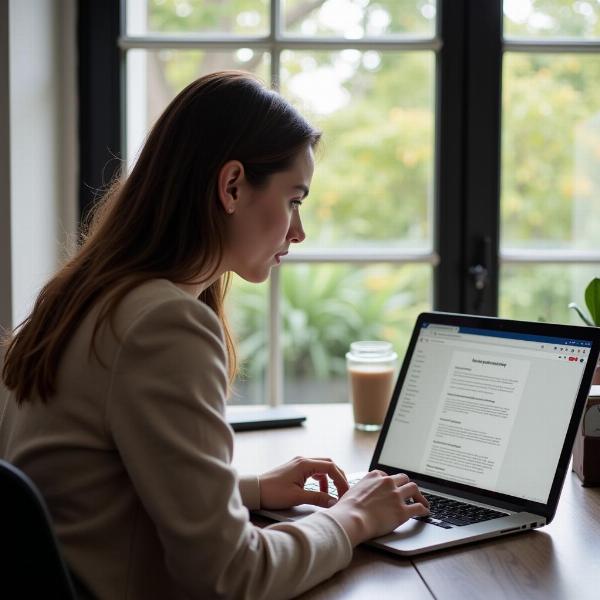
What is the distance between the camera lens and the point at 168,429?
89 centimetres

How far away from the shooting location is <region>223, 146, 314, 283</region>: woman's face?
1.14m

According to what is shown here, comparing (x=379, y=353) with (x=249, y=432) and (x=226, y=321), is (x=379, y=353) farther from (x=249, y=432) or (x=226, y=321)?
(x=226, y=321)

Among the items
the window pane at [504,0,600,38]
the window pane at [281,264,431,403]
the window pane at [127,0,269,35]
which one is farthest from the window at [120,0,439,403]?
the window pane at [504,0,600,38]

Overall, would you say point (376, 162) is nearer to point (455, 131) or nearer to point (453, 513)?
point (455, 131)

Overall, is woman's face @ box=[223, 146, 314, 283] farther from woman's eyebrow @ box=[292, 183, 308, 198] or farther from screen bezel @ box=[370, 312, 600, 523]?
screen bezel @ box=[370, 312, 600, 523]

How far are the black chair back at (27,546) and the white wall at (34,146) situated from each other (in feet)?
3.33

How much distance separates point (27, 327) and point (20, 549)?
0.34 meters

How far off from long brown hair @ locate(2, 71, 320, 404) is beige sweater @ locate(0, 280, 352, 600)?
0.06 meters

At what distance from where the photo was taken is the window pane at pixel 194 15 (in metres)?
2.22

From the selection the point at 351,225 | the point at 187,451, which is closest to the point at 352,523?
the point at 187,451

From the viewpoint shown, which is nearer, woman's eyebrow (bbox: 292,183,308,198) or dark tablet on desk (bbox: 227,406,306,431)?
woman's eyebrow (bbox: 292,183,308,198)

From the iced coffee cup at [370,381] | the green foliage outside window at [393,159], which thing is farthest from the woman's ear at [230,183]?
the iced coffee cup at [370,381]

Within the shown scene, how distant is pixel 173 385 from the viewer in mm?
904

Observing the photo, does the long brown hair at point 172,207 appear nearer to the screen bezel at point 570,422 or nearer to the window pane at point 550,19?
the screen bezel at point 570,422
